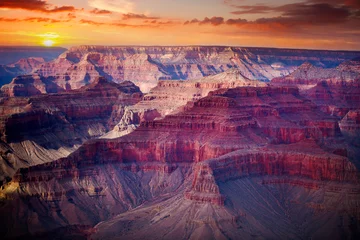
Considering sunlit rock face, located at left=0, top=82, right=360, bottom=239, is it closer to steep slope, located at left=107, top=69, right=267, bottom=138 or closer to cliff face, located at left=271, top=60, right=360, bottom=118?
steep slope, located at left=107, top=69, right=267, bottom=138

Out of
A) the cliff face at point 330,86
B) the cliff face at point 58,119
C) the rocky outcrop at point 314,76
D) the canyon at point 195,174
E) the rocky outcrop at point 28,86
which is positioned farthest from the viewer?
the rocky outcrop at point 28,86

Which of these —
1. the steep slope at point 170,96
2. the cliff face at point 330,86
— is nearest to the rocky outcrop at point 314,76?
the cliff face at point 330,86

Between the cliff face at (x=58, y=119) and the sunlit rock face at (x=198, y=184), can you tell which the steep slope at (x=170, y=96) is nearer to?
the cliff face at (x=58, y=119)

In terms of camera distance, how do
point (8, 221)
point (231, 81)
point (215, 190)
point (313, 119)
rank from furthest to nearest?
point (231, 81) < point (313, 119) < point (8, 221) < point (215, 190)

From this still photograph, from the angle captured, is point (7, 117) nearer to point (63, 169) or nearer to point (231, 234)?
point (63, 169)

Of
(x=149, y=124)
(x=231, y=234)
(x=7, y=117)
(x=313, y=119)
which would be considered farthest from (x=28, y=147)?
(x=231, y=234)
